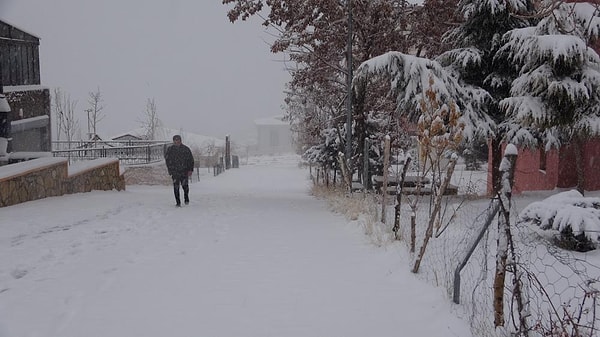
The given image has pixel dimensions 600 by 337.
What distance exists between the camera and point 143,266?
5762mm

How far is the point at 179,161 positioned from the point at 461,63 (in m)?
7.29

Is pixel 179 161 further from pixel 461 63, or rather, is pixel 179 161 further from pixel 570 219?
pixel 570 219

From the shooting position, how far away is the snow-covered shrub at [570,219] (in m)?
6.29

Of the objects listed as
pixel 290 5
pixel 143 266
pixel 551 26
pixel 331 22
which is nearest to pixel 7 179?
pixel 143 266

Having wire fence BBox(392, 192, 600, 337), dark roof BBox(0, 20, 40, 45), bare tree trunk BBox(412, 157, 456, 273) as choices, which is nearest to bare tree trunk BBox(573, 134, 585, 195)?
wire fence BBox(392, 192, 600, 337)

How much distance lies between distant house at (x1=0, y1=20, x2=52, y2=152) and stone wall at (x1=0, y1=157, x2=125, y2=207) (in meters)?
4.18

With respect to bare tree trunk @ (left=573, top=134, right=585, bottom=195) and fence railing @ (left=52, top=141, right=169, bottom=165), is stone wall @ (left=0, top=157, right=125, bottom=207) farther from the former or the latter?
bare tree trunk @ (left=573, top=134, right=585, bottom=195)

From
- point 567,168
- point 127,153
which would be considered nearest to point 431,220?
point 567,168

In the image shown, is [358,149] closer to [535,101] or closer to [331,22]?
[331,22]

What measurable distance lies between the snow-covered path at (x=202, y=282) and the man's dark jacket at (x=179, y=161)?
2341mm

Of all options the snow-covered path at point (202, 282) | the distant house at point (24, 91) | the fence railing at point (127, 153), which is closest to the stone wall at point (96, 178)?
the snow-covered path at point (202, 282)

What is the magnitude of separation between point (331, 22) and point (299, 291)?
10957 mm

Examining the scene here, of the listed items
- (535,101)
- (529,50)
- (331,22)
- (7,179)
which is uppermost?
(331,22)

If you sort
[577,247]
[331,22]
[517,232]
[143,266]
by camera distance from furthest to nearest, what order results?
[331,22] → [517,232] → [577,247] → [143,266]
